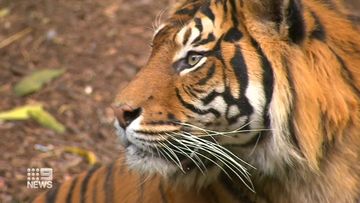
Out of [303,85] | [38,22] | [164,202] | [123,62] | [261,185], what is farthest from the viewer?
[38,22]

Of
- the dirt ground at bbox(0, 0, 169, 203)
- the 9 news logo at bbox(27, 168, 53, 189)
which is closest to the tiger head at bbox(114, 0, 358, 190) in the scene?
the 9 news logo at bbox(27, 168, 53, 189)

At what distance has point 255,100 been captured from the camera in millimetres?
2816

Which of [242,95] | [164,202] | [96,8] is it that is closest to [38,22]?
[96,8]

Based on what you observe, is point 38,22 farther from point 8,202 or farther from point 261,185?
point 261,185

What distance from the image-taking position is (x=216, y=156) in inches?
114

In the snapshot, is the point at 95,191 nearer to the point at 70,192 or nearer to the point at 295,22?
the point at 70,192

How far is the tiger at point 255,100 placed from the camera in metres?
2.81

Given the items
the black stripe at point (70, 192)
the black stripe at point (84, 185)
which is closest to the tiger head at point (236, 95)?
the black stripe at point (84, 185)

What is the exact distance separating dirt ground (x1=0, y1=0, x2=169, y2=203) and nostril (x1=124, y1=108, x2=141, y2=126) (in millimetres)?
1888

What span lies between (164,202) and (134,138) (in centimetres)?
50

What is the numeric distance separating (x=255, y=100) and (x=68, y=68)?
3265 mm

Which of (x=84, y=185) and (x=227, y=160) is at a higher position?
(x=227, y=160)

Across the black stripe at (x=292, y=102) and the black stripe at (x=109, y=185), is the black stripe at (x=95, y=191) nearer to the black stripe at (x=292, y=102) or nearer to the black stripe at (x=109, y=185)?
the black stripe at (x=109, y=185)

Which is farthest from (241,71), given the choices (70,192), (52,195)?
(52,195)
